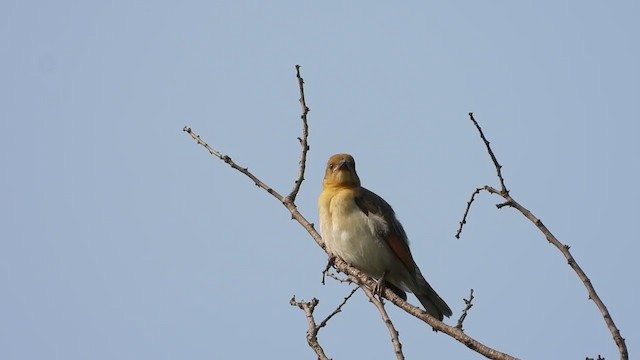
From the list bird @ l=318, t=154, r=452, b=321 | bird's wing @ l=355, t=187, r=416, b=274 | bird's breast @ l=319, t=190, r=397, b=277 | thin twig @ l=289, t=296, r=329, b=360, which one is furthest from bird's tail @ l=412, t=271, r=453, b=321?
thin twig @ l=289, t=296, r=329, b=360

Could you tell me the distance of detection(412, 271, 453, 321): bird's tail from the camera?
8227 mm

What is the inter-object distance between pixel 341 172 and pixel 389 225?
0.87 m

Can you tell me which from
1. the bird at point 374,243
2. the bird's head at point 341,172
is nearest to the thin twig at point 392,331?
the bird at point 374,243

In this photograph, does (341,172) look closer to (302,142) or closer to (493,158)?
(302,142)

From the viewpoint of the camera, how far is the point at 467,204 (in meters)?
5.41

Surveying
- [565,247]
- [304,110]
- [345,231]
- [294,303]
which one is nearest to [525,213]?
[565,247]

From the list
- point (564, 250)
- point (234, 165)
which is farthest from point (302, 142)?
point (564, 250)

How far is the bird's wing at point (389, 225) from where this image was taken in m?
8.36

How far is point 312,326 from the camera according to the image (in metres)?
5.04

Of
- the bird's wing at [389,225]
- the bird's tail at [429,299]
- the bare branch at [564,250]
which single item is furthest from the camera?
the bird's wing at [389,225]

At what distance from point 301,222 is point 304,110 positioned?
2.81 ft

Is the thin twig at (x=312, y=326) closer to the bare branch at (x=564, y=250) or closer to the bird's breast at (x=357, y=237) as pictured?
the bare branch at (x=564, y=250)

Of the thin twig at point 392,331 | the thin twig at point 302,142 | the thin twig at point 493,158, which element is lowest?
the thin twig at point 392,331

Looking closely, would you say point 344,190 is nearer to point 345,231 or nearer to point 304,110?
point 345,231
